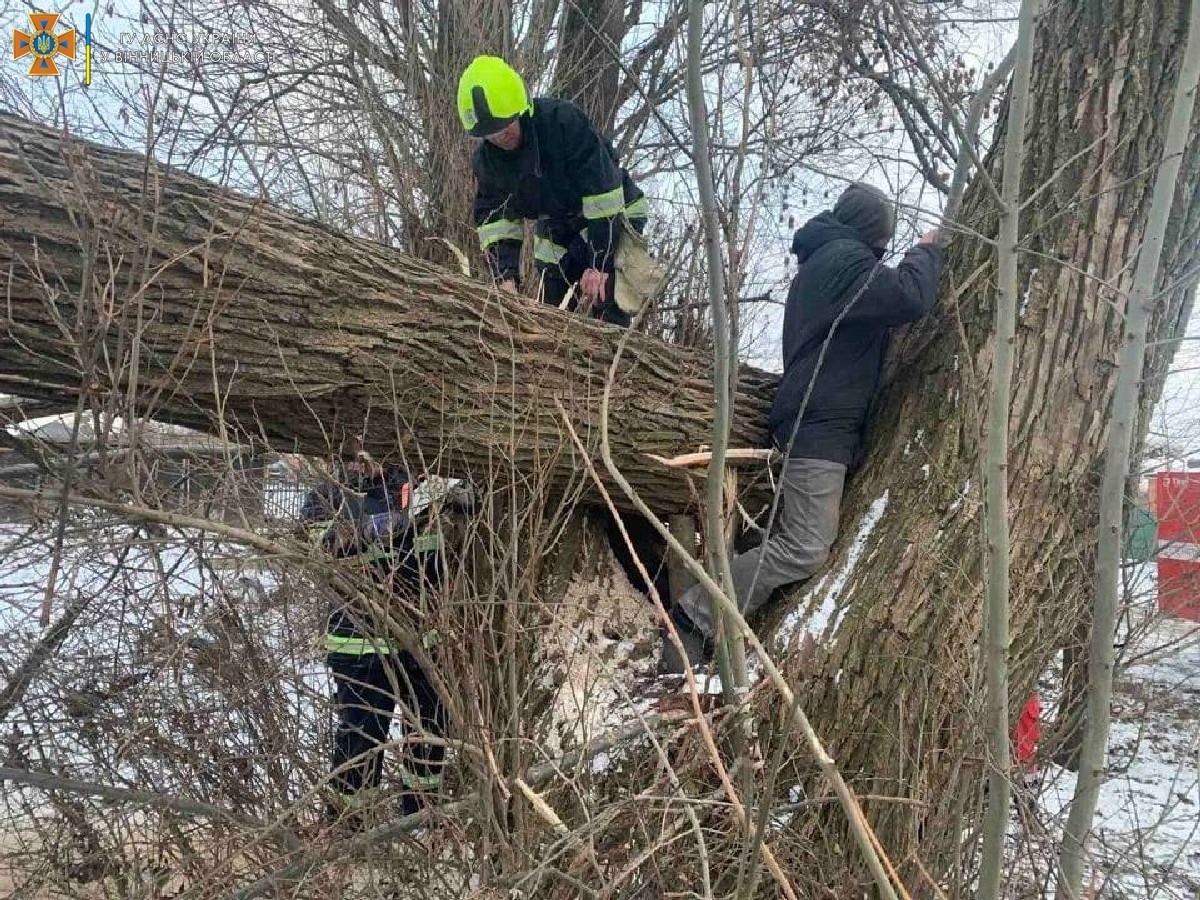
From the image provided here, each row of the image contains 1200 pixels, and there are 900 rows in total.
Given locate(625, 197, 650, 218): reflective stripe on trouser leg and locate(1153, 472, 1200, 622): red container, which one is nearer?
locate(1153, 472, 1200, 622): red container

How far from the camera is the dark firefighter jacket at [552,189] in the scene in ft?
11.5

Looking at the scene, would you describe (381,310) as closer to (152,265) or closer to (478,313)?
(478,313)

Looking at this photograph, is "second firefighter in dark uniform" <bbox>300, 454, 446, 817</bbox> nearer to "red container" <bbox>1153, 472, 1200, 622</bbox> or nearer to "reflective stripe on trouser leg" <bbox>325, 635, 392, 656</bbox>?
"reflective stripe on trouser leg" <bbox>325, 635, 392, 656</bbox>

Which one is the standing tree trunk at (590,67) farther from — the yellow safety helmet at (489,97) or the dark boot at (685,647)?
the dark boot at (685,647)

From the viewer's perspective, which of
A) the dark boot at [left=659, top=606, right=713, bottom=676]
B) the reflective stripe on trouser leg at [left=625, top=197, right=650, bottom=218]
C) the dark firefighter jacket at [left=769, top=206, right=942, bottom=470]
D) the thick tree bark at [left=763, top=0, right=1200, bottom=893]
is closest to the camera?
the thick tree bark at [left=763, top=0, right=1200, bottom=893]

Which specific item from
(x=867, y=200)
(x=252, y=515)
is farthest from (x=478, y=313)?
(x=867, y=200)

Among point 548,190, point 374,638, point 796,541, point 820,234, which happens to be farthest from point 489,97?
point 374,638

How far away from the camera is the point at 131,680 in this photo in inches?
103

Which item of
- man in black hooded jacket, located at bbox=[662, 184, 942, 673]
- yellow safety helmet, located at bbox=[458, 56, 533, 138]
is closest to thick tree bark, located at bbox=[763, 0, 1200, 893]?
man in black hooded jacket, located at bbox=[662, 184, 942, 673]

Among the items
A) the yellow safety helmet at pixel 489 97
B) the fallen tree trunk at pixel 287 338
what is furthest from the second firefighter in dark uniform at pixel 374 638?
the yellow safety helmet at pixel 489 97

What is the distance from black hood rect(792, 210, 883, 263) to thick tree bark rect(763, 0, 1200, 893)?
0.37 meters

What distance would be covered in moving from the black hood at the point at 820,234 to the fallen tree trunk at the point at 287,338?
1.98ft

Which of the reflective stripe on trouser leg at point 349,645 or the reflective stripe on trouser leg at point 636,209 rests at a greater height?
the reflective stripe on trouser leg at point 636,209

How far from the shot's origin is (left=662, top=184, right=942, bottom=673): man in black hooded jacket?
271 centimetres
